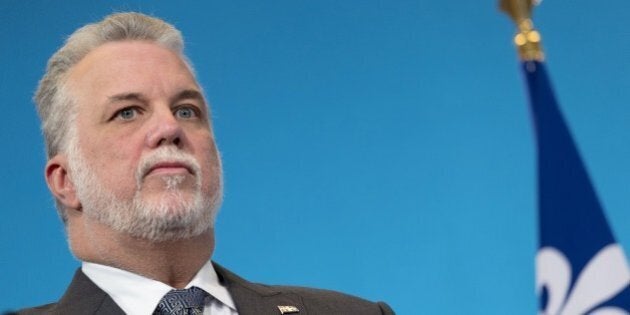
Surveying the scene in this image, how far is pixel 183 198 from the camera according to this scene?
5.25 ft

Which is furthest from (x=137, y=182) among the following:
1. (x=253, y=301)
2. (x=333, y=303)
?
(x=333, y=303)

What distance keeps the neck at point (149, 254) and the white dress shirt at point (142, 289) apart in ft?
0.04

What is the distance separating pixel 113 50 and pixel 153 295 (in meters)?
0.40

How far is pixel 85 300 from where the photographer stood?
165cm

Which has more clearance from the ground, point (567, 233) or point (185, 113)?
point (185, 113)

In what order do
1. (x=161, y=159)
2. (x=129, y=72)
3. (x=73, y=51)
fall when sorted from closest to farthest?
(x=161, y=159), (x=129, y=72), (x=73, y=51)

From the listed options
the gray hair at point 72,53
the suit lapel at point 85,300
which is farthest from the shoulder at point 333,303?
the gray hair at point 72,53

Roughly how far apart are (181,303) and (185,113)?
299 mm

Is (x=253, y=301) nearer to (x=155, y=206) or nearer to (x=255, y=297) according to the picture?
(x=255, y=297)

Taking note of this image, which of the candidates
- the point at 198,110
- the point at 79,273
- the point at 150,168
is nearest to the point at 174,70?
the point at 198,110

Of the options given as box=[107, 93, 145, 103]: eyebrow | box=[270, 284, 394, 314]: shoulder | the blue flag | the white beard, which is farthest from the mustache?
the blue flag

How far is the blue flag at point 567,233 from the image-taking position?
110 centimetres

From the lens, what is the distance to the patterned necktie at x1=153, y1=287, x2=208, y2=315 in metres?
1.60

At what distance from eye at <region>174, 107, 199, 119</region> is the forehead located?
0.10 ft
